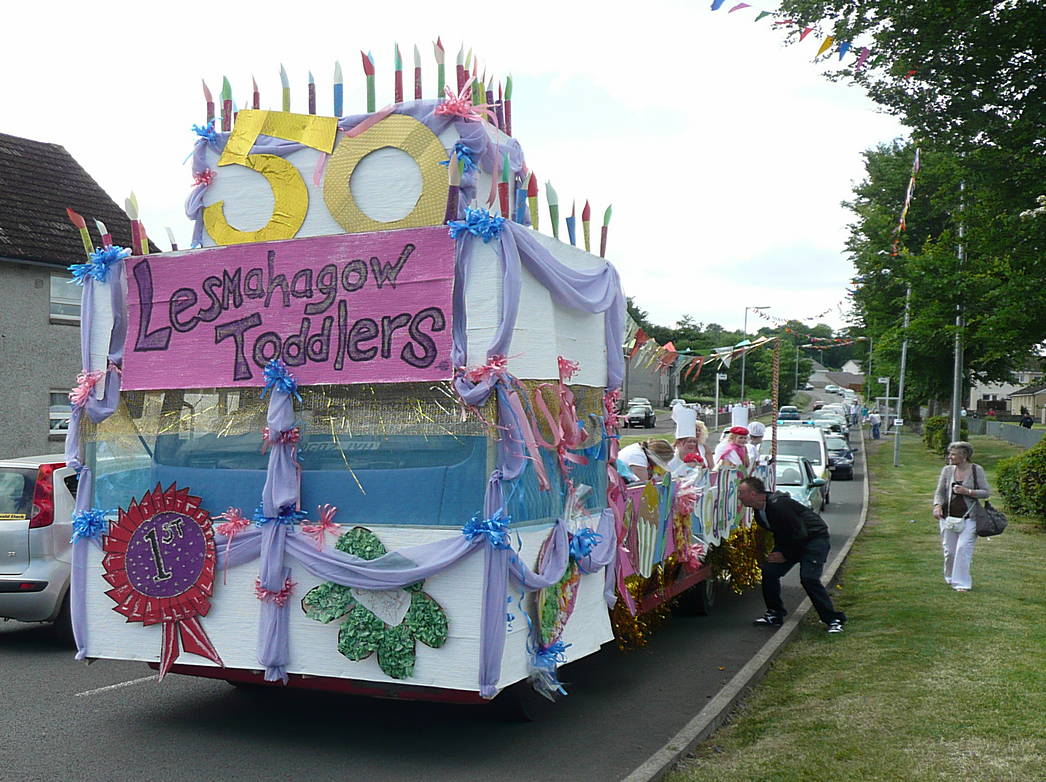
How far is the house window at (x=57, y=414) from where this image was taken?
24.3 m

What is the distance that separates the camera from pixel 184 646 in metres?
6.43

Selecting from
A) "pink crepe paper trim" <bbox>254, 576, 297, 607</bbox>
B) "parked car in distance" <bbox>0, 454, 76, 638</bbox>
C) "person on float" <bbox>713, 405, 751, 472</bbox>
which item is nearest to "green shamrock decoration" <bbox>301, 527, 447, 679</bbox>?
"pink crepe paper trim" <bbox>254, 576, 297, 607</bbox>

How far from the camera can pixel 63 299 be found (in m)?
24.7

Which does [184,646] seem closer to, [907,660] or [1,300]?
[907,660]

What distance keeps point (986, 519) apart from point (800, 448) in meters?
14.1

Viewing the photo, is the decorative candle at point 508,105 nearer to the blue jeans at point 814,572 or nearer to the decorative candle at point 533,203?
the decorative candle at point 533,203

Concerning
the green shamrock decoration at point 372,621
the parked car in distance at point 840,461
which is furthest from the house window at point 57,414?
the parked car in distance at point 840,461

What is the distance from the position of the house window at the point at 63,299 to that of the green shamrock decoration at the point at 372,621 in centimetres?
2058

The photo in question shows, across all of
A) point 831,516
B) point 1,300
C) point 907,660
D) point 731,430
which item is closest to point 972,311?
Result: point 831,516

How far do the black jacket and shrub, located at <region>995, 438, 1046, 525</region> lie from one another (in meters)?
10.3

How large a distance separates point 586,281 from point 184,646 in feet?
10.9

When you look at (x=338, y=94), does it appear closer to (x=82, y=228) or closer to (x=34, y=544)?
(x=82, y=228)

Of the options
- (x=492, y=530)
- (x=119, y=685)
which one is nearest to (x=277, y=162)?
(x=492, y=530)

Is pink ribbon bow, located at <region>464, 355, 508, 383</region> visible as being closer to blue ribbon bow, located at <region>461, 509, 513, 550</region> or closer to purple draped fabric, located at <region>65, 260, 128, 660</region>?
blue ribbon bow, located at <region>461, 509, 513, 550</region>
